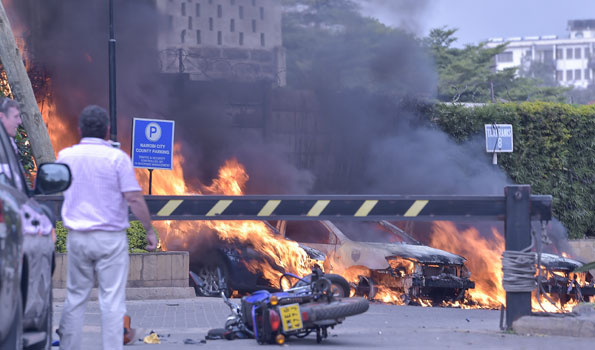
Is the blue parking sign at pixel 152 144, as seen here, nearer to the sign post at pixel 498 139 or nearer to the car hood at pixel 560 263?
the car hood at pixel 560 263

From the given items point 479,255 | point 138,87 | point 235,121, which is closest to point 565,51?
point 235,121

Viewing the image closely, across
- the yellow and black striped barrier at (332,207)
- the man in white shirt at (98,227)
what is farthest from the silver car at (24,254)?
the yellow and black striped barrier at (332,207)

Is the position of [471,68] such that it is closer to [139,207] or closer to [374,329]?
[374,329]

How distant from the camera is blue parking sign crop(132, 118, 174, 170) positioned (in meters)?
15.6

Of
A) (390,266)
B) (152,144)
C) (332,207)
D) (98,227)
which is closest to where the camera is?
(98,227)

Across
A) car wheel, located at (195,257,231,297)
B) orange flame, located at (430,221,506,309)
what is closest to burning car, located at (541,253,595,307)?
orange flame, located at (430,221,506,309)

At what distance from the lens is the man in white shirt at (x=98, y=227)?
621cm

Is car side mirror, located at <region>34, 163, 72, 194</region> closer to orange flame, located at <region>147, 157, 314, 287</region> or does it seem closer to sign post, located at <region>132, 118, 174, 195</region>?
orange flame, located at <region>147, 157, 314, 287</region>

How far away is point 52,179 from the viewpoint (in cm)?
532

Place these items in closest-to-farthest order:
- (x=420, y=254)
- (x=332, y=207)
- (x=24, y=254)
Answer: (x=24, y=254)
(x=332, y=207)
(x=420, y=254)

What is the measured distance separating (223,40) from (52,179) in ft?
65.2

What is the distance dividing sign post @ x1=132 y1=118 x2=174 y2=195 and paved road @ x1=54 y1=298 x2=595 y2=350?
3.71 metres

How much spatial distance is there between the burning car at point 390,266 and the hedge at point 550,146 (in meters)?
8.83

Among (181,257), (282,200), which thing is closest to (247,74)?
(181,257)
